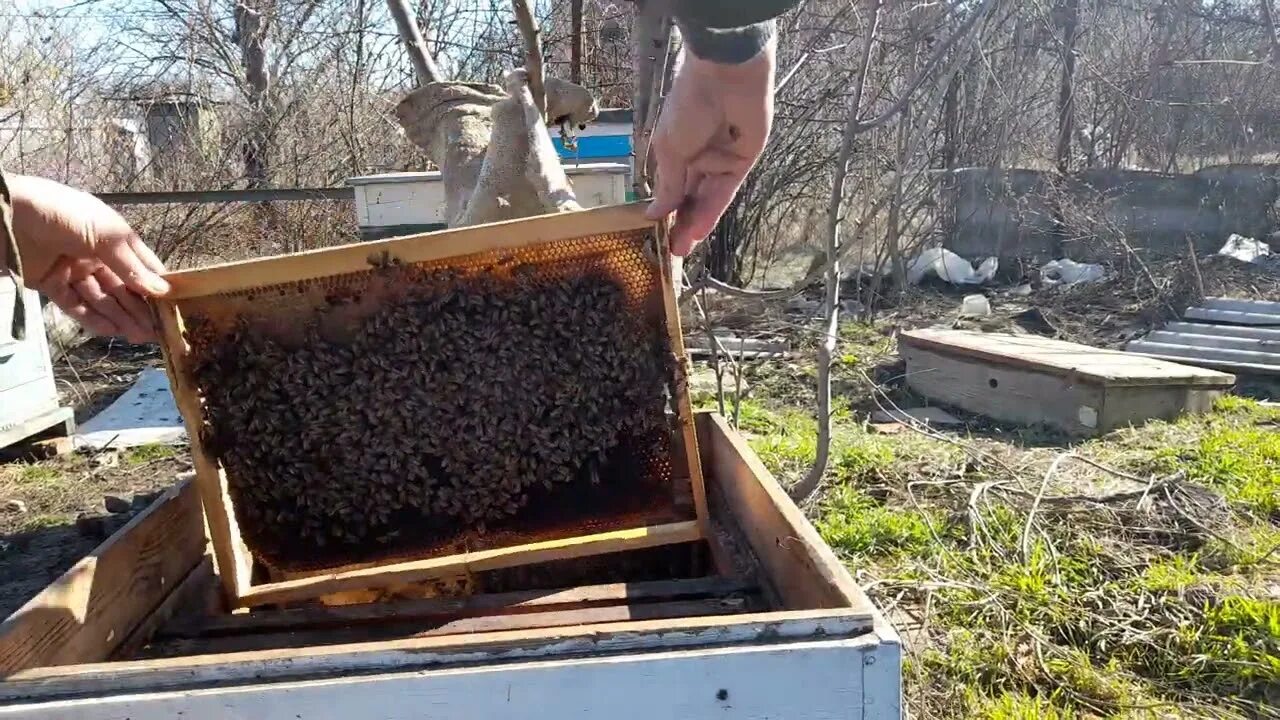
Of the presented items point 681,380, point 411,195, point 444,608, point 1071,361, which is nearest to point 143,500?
point 411,195

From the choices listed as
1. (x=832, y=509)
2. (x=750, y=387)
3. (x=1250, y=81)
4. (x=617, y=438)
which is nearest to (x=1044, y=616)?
(x=832, y=509)

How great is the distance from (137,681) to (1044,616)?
8.39ft

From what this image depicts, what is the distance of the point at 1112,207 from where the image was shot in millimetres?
9570

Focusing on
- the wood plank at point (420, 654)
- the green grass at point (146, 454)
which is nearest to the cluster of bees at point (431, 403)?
the wood plank at point (420, 654)

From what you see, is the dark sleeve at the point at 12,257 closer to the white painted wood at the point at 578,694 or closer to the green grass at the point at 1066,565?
the white painted wood at the point at 578,694

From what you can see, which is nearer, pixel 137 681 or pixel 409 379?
pixel 137 681

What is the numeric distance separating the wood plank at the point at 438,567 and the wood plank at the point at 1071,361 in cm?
354

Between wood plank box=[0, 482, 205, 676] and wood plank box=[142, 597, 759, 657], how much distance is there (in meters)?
0.10

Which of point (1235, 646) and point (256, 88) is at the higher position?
point (256, 88)

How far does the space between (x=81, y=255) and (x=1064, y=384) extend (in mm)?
4415

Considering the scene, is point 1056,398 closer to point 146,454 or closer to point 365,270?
point 365,270

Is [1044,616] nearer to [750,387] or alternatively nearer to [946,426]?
[946,426]

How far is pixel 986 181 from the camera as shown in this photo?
30.9 ft

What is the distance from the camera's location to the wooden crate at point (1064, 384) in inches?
175
